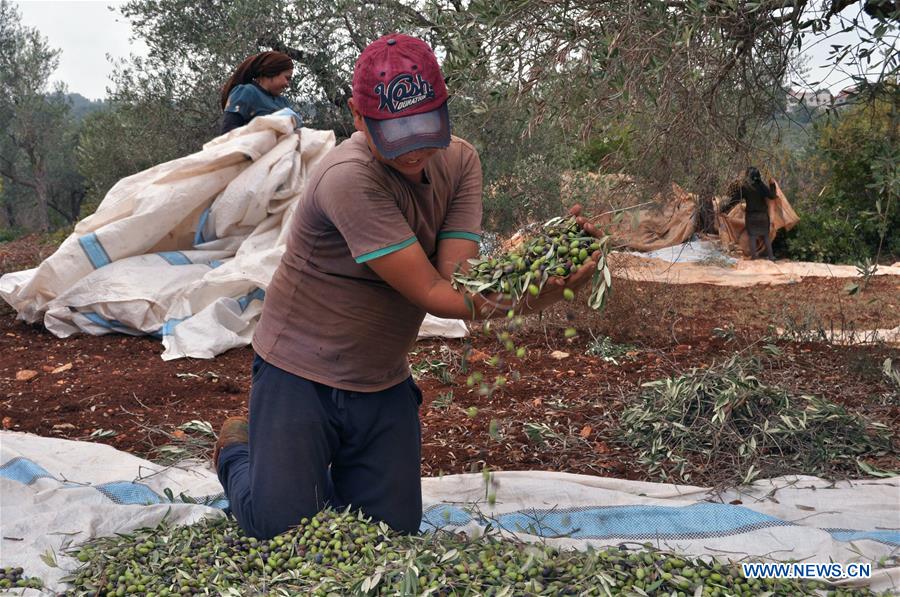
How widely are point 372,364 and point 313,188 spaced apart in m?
0.59

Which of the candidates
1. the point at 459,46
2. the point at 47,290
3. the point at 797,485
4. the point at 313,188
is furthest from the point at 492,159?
the point at 313,188

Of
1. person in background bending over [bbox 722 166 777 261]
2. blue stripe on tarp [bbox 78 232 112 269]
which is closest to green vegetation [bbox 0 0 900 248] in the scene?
person in background bending over [bbox 722 166 777 261]

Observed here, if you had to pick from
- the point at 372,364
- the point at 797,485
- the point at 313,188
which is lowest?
the point at 797,485

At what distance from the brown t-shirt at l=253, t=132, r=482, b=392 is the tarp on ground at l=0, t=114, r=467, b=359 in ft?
11.1

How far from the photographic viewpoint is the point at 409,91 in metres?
2.30

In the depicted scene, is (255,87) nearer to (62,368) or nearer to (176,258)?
(176,258)

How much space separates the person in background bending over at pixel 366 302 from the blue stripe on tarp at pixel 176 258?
3.88 metres

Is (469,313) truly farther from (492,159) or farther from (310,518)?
(492,159)

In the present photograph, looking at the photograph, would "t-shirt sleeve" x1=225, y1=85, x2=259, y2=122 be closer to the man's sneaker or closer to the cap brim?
the man's sneaker

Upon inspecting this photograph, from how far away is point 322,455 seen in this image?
2.65 meters

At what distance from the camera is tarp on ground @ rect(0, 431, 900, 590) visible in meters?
2.89

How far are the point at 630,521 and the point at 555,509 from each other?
0.98 ft

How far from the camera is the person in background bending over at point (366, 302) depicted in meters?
2.31

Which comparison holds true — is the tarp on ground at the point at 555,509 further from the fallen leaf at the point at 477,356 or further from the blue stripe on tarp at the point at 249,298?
the blue stripe on tarp at the point at 249,298
